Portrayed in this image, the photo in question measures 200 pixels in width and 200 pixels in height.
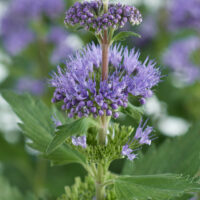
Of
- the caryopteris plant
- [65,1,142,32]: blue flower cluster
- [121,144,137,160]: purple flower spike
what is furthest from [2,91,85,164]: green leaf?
[65,1,142,32]: blue flower cluster

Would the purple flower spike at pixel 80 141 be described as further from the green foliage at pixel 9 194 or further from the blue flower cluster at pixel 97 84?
the green foliage at pixel 9 194

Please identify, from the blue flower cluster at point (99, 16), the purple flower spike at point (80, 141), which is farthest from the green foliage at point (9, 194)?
the blue flower cluster at point (99, 16)

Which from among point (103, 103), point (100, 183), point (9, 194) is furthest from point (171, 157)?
point (9, 194)

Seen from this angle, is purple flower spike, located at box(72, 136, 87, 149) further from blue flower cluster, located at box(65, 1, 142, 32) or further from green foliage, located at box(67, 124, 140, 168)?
blue flower cluster, located at box(65, 1, 142, 32)

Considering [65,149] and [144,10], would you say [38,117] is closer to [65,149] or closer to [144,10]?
[65,149]


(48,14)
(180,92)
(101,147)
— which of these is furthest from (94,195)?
(48,14)

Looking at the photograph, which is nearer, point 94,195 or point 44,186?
point 94,195

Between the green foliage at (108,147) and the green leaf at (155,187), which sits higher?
the green foliage at (108,147)
